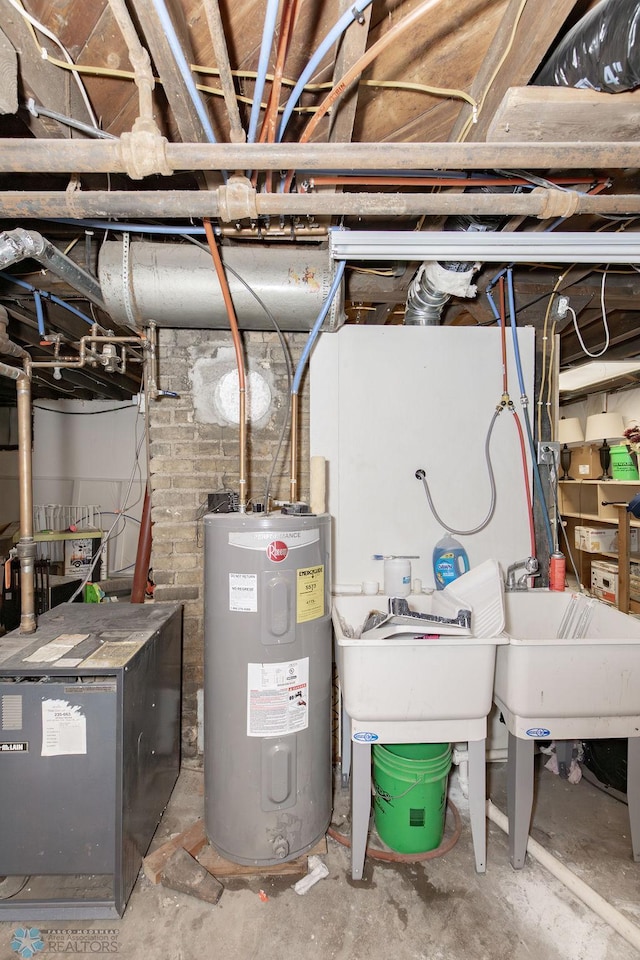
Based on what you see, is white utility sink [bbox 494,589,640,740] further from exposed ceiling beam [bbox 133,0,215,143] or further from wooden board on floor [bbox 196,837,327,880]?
exposed ceiling beam [bbox 133,0,215,143]

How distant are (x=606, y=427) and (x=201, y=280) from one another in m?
3.55

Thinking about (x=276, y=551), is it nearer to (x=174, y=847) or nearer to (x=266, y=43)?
(x=174, y=847)

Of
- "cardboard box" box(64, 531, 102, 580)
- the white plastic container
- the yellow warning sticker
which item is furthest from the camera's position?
"cardboard box" box(64, 531, 102, 580)

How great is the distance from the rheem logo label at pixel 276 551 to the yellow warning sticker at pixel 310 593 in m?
0.09

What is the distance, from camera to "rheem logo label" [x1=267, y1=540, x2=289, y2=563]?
1495 millimetres

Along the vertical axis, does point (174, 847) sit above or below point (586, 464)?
below

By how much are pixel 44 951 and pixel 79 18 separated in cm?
256

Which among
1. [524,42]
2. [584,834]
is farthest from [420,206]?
[584,834]

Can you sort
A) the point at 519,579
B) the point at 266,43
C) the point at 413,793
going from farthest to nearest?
the point at 519,579 → the point at 413,793 → the point at 266,43

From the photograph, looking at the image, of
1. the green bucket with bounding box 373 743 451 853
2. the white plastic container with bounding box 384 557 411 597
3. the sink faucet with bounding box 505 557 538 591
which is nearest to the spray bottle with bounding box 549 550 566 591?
the sink faucet with bounding box 505 557 538 591

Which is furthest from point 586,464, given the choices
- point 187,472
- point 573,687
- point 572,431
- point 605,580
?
point 187,472

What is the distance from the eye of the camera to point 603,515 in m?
3.87

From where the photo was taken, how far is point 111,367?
2105mm

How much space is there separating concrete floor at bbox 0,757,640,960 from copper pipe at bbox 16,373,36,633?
3.17 ft
